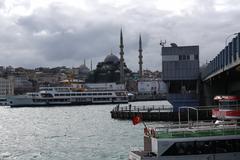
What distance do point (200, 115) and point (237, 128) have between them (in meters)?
45.3

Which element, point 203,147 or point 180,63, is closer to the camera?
point 203,147

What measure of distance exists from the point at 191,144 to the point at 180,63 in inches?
2126

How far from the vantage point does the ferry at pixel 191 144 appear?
29.7m

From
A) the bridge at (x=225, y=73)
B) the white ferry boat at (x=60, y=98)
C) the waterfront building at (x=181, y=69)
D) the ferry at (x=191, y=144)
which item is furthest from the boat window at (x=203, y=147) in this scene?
the white ferry boat at (x=60, y=98)

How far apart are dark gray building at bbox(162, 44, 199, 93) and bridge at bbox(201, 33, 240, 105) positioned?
3.11 m

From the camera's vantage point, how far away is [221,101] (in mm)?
36875

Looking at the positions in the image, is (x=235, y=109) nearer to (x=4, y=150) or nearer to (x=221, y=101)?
(x=221, y=101)

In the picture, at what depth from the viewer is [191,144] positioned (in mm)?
30328

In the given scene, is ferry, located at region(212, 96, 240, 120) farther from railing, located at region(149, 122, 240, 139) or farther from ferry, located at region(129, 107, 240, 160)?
ferry, located at region(129, 107, 240, 160)

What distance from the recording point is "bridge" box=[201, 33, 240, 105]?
40.0m

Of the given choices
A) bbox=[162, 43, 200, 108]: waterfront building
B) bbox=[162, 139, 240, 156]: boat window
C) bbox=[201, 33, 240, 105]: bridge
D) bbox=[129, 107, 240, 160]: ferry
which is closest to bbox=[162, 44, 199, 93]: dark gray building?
bbox=[162, 43, 200, 108]: waterfront building

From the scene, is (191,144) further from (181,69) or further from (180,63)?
(180,63)

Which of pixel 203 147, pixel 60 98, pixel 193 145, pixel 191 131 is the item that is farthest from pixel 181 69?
pixel 60 98

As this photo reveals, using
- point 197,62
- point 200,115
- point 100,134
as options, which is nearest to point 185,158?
point 100,134
